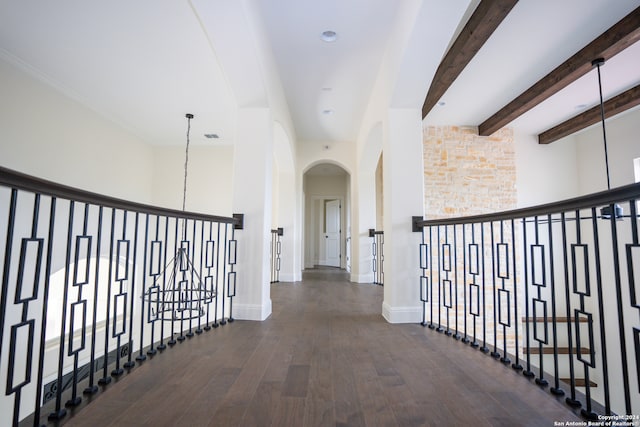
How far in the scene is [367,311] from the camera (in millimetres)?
3584

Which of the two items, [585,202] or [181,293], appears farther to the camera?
[181,293]

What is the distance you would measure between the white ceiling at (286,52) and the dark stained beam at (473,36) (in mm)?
139

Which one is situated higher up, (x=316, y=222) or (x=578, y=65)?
(x=578, y=65)

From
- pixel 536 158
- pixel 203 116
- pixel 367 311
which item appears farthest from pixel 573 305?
pixel 203 116

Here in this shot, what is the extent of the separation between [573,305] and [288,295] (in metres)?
5.40

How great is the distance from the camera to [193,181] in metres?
6.92

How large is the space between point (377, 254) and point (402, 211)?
10.3 ft

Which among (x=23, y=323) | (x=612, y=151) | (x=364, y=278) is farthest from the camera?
(x=364, y=278)

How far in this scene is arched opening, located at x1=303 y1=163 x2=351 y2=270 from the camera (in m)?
9.54

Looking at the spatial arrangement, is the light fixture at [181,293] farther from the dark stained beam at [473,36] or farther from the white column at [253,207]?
the dark stained beam at [473,36]

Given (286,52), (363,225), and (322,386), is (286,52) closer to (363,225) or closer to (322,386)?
(322,386)

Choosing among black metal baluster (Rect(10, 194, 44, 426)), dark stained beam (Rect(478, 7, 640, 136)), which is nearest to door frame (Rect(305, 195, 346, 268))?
dark stained beam (Rect(478, 7, 640, 136))

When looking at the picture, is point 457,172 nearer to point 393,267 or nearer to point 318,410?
point 393,267

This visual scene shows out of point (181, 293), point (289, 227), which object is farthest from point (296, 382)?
point (289, 227)
